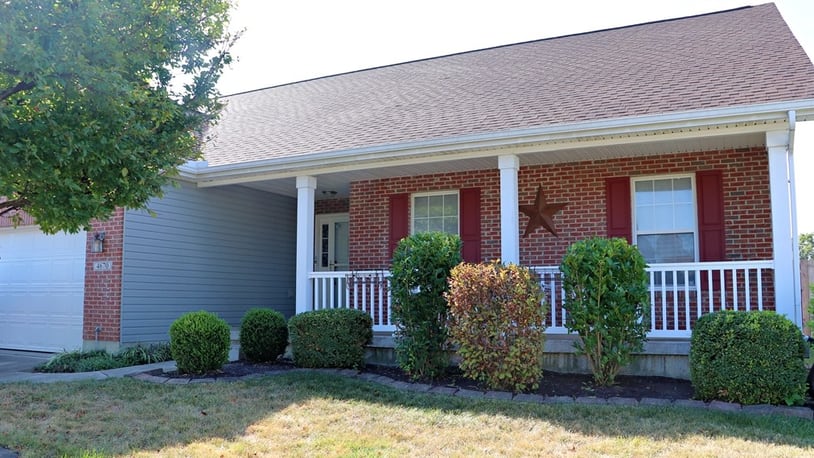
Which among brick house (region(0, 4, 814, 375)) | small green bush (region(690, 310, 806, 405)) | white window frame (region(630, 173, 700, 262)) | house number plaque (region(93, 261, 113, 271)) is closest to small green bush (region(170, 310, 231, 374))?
brick house (region(0, 4, 814, 375))

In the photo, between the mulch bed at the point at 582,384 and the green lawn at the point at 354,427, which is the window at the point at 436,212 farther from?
the green lawn at the point at 354,427

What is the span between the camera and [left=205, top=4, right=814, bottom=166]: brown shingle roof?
827cm

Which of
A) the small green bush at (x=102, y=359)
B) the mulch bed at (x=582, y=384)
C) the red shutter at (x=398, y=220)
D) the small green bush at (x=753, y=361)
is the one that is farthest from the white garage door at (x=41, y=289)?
the small green bush at (x=753, y=361)

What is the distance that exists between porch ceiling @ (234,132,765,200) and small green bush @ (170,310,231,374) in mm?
2930

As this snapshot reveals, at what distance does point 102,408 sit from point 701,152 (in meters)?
7.91

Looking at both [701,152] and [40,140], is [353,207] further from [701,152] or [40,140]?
[40,140]

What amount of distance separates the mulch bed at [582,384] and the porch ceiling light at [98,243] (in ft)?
9.78

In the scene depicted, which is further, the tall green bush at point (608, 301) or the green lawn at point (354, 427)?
the tall green bush at point (608, 301)

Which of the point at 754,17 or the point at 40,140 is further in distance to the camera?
the point at 754,17

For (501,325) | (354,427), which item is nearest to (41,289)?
(354,427)

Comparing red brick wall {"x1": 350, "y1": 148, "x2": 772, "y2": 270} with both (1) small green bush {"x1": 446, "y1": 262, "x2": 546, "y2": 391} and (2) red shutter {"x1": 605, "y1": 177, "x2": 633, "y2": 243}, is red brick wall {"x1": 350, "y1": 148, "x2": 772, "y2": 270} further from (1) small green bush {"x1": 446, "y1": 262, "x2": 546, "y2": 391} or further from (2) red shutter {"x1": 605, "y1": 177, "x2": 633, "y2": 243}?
(1) small green bush {"x1": 446, "y1": 262, "x2": 546, "y2": 391}

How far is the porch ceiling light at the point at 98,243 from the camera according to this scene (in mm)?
10078

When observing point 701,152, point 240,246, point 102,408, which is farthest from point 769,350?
point 240,246

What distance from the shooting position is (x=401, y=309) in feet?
25.0
